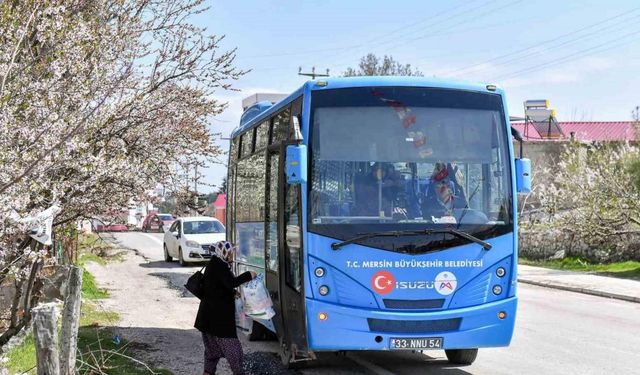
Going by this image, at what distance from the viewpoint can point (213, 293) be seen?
27.1 feet

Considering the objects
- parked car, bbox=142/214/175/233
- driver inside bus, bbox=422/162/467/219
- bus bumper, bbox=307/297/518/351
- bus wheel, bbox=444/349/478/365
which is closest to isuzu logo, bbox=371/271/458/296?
bus bumper, bbox=307/297/518/351

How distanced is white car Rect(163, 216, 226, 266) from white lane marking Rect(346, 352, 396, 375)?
609 inches

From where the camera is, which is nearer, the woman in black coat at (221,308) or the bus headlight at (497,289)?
the woman in black coat at (221,308)

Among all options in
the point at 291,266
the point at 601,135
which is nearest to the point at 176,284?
the point at 291,266

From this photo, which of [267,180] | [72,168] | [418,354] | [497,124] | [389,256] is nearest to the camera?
[72,168]

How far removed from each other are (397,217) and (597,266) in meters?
18.6

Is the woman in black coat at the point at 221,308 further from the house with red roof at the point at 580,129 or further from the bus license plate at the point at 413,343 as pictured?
the house with red roof at the point at 580,129

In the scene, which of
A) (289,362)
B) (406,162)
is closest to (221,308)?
(289,362)

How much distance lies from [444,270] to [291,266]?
165 centimetres

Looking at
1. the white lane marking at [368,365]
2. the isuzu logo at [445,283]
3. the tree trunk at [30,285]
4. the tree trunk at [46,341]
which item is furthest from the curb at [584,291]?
the tree trunk at [46,341]

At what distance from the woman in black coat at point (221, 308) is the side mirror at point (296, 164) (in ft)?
3.17

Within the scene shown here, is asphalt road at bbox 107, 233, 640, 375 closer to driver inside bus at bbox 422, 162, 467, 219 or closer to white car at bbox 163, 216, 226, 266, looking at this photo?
driver inside bus at bbox 422, 162, 467, 219

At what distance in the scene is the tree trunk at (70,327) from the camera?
635 cm

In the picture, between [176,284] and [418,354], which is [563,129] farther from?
[418,354]
